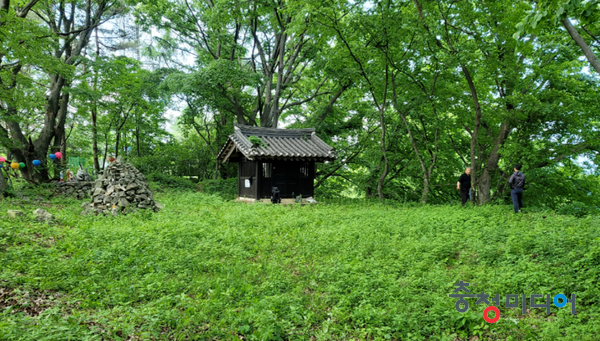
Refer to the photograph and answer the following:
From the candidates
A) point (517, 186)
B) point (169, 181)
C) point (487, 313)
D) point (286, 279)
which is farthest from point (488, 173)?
point (169, 181)

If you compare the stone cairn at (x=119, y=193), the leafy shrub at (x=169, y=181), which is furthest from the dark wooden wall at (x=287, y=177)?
the leafy shrub at (x=169, y=181)

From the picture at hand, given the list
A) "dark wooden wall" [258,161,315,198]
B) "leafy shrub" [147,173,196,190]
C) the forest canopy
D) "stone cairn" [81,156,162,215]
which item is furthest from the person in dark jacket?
"leafy shrub" [147,173,196,190]

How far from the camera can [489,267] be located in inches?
231

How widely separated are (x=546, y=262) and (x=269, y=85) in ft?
58.5

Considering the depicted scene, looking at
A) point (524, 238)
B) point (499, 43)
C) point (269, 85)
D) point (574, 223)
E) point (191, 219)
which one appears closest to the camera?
point (524, 238)

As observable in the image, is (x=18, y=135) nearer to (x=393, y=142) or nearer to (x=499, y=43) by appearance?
(x=393, y=142)

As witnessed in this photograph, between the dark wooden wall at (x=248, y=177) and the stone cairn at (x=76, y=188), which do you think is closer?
the stone cairn at (x=76, y=188)

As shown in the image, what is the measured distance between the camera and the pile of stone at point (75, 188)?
15.7m

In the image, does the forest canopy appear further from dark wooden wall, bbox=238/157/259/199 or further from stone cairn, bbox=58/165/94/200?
dark wooden wall, bbox=238/157/259/199

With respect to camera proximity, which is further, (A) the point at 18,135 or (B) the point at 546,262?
(A) the point at 18,135

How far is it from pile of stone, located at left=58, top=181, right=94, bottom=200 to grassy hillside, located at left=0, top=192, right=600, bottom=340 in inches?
295

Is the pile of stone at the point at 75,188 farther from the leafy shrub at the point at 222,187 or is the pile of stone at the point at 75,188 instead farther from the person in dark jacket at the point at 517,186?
the person in dark jacket at the point at 517,186

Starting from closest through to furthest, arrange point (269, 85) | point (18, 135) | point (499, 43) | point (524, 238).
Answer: point (524, 238) < point (499, 43) < point (18, 135) < point (269, 85)

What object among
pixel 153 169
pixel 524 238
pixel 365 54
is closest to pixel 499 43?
pixel 365 54
